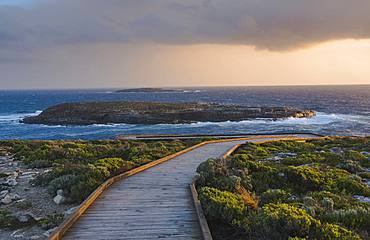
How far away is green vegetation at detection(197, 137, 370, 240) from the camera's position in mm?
6980

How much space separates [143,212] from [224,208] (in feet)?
6.23

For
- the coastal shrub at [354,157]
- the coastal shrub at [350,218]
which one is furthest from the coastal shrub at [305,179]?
the coastal shrub at [354,157]

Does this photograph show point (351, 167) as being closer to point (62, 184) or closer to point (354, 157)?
point (354, 157)

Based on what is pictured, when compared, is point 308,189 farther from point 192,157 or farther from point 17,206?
point 17,206

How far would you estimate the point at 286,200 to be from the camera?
9.68 meters

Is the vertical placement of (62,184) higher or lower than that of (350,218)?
lower

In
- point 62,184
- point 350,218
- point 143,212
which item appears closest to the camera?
point 143,212

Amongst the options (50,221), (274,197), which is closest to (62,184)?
(50,221)

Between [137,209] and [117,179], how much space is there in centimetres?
309

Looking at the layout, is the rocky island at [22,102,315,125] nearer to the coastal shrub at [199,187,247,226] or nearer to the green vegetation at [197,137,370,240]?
the green vegetation at [197,137,370,240]

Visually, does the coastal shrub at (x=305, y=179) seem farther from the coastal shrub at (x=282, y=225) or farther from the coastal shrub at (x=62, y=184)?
the coastal shrub at (x=62, y=184)

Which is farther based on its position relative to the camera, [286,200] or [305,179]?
[305,179]

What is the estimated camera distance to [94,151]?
1928 centimetres

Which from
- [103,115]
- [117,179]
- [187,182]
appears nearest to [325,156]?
[187,182]
